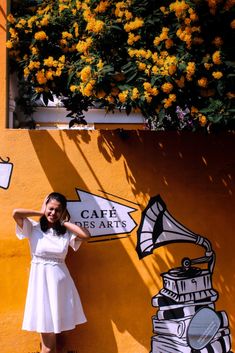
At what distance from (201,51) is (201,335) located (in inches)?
109

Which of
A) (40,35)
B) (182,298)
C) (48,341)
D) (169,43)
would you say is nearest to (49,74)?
(40,35)

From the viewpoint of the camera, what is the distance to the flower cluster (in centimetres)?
402

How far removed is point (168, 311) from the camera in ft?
16.1

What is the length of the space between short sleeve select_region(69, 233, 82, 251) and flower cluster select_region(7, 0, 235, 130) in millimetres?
1240

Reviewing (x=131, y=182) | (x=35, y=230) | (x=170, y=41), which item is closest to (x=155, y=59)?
(x=170, y=41)

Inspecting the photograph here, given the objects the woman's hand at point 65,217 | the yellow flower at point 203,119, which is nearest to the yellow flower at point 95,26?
the yellow flower at point 203,119

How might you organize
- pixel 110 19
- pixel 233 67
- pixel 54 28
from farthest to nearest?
pixel 54 28, pixel 110 19, pixel 233 67

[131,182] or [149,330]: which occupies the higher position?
[131,182]

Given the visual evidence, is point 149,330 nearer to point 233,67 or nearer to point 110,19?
point 233,67

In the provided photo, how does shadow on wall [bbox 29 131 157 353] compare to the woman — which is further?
shadow on wall [bbox 29 131 157 353]

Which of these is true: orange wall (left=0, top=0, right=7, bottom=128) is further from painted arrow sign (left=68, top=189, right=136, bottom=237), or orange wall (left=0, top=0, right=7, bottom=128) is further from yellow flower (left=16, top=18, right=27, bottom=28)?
painted arrow sign (left=68, top=189, right=136, bottom=237)

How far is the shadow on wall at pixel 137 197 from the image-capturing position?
4.86m

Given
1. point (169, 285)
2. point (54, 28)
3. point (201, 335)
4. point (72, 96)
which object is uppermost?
point (54, 28)

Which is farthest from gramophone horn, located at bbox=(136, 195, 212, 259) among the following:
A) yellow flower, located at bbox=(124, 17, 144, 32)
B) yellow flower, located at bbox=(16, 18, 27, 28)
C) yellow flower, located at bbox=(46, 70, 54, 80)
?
yellow flower, located at bbox=(16, 18, 27, 28)
